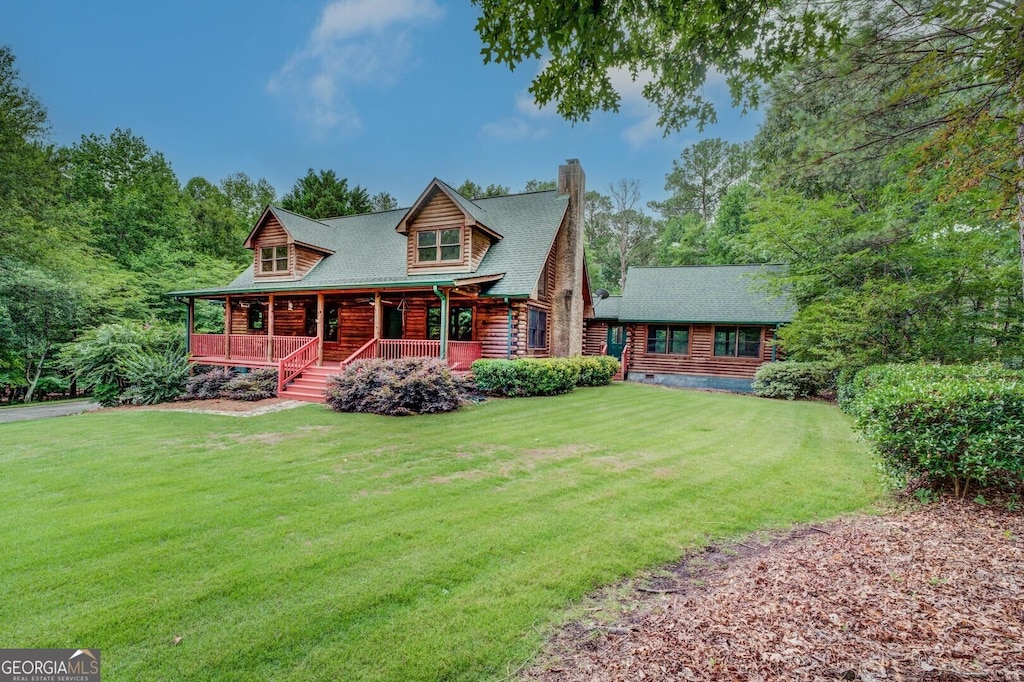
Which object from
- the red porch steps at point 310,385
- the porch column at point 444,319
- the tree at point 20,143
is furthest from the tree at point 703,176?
the tree at point 20,143

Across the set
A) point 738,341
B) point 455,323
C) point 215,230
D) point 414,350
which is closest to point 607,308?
point 738,341

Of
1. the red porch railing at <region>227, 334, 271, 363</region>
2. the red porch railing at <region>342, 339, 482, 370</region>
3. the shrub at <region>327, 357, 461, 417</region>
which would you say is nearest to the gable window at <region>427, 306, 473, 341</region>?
the red porch railing at <region>342, 339, 482, 370</region>

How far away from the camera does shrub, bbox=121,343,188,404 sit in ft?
42.0

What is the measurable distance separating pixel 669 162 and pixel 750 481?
40240 millimetres

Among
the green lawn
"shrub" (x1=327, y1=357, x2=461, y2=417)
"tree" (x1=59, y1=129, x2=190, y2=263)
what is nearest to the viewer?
the green lawn

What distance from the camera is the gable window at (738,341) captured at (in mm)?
19672

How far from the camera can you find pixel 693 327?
2062cm

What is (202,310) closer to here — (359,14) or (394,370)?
(359,14)

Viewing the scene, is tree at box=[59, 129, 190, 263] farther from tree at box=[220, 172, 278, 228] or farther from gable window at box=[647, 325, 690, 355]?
gable window at box=[647, 325, 690, 355]

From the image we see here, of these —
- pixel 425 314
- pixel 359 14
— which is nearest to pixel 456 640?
pixel 425 314

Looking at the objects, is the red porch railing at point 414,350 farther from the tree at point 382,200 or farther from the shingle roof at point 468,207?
the tree at point 382,200

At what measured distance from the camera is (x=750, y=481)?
18.9ft

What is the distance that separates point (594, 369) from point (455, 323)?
19.3 ft

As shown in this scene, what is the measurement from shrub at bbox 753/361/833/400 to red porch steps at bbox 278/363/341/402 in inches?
589
